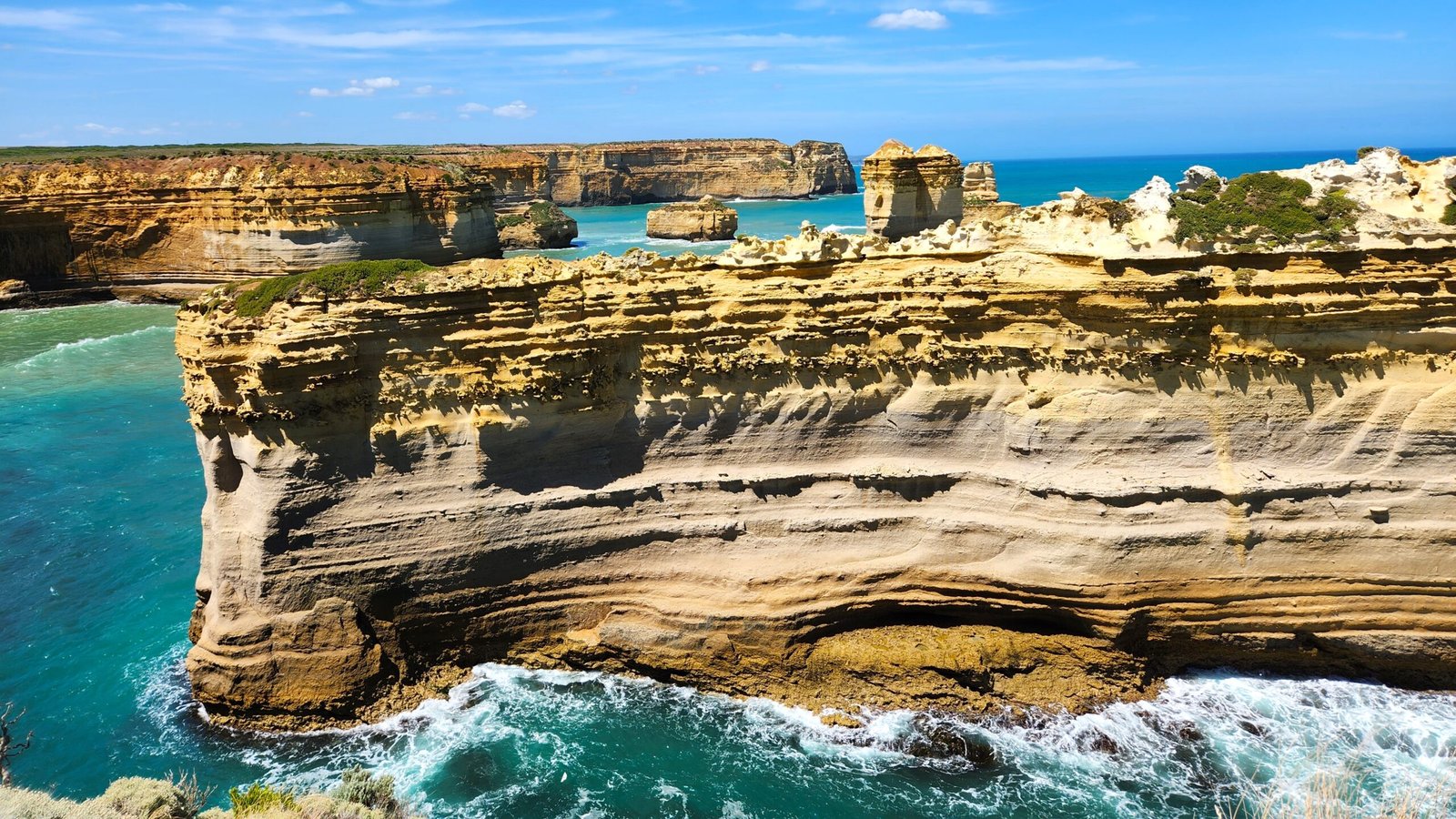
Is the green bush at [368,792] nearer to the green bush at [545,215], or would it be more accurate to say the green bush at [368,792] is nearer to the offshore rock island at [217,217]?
the offshore rock island at [217,217]

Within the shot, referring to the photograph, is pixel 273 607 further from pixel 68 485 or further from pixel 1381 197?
pixel 1381 197

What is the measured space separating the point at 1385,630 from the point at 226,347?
19.1 metres

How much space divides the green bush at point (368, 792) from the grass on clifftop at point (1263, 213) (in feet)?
47.4

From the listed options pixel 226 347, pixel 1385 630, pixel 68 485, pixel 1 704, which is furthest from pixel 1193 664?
pixel 68 485

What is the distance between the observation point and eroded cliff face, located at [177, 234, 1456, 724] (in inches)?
551

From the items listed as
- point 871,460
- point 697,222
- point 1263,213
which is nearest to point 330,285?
point 871,460

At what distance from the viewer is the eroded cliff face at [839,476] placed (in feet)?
46.0

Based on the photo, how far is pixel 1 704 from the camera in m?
15.6

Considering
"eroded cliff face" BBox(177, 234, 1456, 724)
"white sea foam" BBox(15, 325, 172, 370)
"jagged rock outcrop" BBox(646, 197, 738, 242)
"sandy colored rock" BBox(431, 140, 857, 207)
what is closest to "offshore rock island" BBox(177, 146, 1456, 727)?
"eroded cliff face" BBox(177, 234, 1456, 724)

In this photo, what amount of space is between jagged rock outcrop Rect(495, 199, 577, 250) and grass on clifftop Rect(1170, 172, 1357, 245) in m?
61.8

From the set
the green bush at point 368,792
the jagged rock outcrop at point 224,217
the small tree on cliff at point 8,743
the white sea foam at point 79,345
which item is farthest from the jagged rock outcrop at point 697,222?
the green bush at point 368,792

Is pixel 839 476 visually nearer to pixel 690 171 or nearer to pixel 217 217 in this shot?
pixel 217 217

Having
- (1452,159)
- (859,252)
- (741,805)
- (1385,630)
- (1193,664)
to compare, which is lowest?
(741,805)

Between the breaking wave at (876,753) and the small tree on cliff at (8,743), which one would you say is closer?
the small tree on cliff at (8,743)
